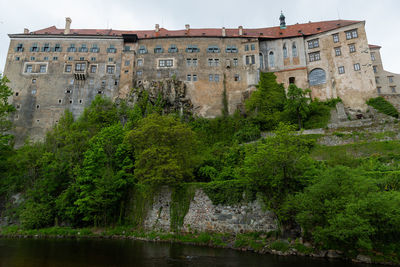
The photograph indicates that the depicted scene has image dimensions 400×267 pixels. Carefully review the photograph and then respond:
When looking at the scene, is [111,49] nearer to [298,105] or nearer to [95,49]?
[95,49]

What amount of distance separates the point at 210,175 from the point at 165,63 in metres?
27.8

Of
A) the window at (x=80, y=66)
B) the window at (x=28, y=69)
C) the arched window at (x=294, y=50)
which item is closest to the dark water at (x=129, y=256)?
the window at (x=80, y=66)

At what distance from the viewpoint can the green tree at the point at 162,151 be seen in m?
24.5

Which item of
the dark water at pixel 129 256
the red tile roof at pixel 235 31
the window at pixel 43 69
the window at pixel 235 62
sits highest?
the red tile roof at pixel 235 31

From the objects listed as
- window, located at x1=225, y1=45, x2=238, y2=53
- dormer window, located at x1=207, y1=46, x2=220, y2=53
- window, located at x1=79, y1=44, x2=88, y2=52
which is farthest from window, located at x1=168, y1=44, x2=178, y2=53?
window, located at x1=79, y1=44, x2=88, y2=52

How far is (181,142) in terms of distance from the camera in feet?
88.1

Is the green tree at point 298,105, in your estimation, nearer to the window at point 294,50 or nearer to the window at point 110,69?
the window at point 294,50

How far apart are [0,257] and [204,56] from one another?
41.1 meters

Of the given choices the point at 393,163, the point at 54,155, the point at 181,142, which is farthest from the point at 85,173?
the point at 393,163

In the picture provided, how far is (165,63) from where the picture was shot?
49.3 meters

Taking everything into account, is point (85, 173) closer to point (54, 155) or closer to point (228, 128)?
point (54, 155)

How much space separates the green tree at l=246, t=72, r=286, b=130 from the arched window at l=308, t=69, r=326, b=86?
5389 mm

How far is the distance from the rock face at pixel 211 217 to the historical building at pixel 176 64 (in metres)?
23.1

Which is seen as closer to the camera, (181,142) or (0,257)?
(0,257)
